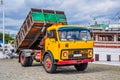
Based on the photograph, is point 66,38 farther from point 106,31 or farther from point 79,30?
point 106,31

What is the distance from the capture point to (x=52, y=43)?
17.2m

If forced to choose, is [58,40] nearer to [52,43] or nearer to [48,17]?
[52,43]

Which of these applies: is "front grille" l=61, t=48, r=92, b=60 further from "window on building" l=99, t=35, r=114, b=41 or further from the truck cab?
"window on building" l=99, t=35, r=114, b=41

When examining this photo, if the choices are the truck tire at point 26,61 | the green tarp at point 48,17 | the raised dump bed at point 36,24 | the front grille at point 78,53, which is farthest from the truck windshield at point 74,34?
the truck tire at point 26,61

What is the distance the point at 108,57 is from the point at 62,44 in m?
32.5

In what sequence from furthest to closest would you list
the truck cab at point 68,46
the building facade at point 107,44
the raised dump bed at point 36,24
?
the building facade at point 107,44
the raised dump bed at point 36,24
the truck cab at point 68,46

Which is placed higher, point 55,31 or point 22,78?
point 55,31

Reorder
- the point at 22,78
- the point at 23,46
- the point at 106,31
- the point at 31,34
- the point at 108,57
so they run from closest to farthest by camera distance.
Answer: the point at 22,78, the point at 31,34, the point at 23,46, the point at 108,57, the point at 106,31

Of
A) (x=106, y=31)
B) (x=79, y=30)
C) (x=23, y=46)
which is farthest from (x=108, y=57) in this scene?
(x=79, y=30)

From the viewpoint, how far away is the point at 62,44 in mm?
16641

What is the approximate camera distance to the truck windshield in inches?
664

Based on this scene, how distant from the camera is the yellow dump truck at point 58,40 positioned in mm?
16812

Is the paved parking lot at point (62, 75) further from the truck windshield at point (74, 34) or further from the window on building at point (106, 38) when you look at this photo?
the window on building at point (106, 38)

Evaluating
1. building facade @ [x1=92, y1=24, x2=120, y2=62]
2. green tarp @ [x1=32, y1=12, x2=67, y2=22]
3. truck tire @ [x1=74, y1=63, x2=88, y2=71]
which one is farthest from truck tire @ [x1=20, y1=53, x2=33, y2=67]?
building facade @ [x1=92, y1=24, x2=120, y2=62]
